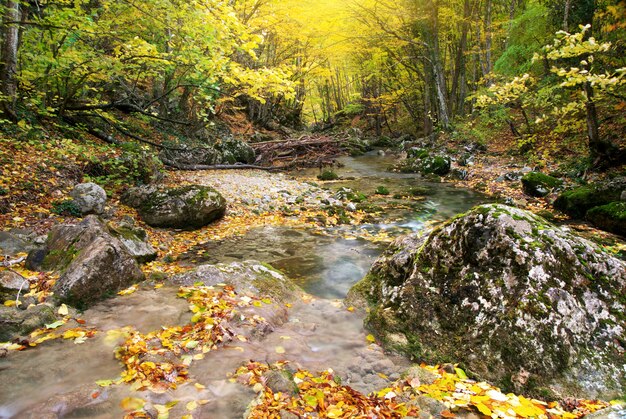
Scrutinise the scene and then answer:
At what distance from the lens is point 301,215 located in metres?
10.5

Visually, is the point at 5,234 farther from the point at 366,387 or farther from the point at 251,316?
the point at 366,387

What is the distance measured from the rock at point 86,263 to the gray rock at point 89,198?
2233 millimetres

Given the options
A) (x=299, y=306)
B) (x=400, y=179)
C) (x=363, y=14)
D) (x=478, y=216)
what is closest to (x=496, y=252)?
(x=478, y=216)

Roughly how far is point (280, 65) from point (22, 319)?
29.5ft

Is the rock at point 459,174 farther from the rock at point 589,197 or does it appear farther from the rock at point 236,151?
the rock at point 236,151

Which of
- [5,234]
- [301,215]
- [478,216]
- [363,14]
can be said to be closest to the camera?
[478,216]

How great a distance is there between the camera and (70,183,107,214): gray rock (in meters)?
7.30

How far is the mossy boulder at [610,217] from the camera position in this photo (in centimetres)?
756

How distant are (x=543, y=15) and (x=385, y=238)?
12.2 metres

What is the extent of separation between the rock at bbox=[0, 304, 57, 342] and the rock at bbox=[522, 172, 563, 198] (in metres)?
12.4

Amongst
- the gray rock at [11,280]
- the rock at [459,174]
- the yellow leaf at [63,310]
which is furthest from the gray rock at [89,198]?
the rock at [459,174]

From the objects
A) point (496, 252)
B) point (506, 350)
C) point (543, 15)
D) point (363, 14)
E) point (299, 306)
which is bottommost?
point (299, 306)

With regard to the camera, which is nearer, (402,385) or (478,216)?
(402,385)

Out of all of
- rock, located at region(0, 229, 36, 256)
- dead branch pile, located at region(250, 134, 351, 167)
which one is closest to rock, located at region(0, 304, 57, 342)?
rock, located at region(0, 229, 36, 256)
